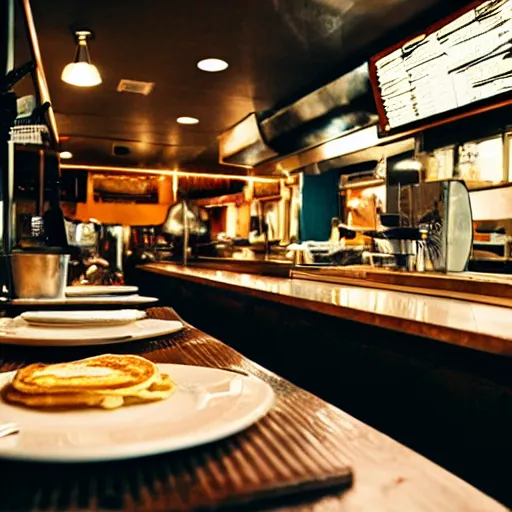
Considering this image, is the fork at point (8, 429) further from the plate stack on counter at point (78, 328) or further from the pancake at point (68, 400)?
the plate stack on counter at point (78, 328)

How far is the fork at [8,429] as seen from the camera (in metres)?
0.56

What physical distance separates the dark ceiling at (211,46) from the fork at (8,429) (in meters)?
3.52

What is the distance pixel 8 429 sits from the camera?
1.86 ft

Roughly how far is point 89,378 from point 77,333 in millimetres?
533

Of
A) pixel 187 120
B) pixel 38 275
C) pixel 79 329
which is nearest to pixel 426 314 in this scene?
pixel 79 329

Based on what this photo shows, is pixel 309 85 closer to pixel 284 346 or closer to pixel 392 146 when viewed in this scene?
pixel 392 146

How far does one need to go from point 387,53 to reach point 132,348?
133 inches

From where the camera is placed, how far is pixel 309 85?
17.6 ft

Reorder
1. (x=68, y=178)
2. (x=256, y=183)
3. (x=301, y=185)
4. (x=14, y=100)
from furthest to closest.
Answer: (x=68, y=178) → (x=256, y=183) → (x=301, y=185) → (x=14, y=100)

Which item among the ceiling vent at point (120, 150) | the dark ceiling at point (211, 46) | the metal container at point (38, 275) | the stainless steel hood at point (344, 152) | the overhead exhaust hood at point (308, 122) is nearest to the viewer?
the metal container at point (38, 275)

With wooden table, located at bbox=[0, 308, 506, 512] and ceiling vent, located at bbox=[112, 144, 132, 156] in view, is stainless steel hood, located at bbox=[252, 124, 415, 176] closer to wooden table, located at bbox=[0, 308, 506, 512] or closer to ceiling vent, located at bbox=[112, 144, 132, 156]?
ceiling vent, located at bbox=[112, 144, 132, 156]

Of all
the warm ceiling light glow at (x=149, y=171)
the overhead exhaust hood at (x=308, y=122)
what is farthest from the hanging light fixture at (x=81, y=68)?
the warm ceiling light glow at (x=149, y=171)

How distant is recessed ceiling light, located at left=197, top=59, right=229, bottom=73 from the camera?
4.80m

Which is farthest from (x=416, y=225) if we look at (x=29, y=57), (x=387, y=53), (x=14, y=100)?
(x=29, y=57)
